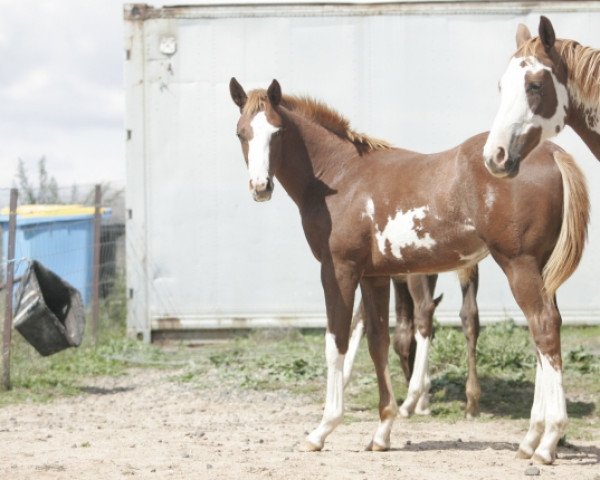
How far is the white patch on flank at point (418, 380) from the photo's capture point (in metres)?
7.84

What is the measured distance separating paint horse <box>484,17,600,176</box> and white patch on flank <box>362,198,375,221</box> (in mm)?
1163

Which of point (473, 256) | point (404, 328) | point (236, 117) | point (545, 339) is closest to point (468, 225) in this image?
point (473, 256)

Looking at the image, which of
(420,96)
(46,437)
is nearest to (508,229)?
(46,437)

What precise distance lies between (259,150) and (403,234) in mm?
1016

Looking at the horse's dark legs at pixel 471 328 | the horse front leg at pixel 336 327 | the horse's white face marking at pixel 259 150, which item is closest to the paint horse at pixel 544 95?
the horse front leg at pixel 336 327

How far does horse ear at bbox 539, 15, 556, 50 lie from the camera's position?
5.35 m

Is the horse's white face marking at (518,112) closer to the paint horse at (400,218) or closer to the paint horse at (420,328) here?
the paint horse at (400,218)

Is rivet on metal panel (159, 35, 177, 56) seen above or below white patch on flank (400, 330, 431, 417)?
above

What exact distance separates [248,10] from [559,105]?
664 centimetres

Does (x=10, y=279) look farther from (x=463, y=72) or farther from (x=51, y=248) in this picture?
(x=463, y=72)

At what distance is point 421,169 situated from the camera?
20.8ft

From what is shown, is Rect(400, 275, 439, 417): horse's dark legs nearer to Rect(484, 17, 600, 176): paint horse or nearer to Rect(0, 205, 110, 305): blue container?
Rect(484, 17, 600, 176): paint horse

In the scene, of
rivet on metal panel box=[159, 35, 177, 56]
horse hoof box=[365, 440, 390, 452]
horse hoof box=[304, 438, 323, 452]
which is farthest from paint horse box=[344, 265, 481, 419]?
rivet on metal panel box=[159, 35, 177, 56]

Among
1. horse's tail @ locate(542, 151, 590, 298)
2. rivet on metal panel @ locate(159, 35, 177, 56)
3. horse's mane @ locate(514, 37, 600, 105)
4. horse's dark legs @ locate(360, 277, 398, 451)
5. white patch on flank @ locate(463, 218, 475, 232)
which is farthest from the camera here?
rivet on metal panel @ locate(159, 35, 177, 56)
